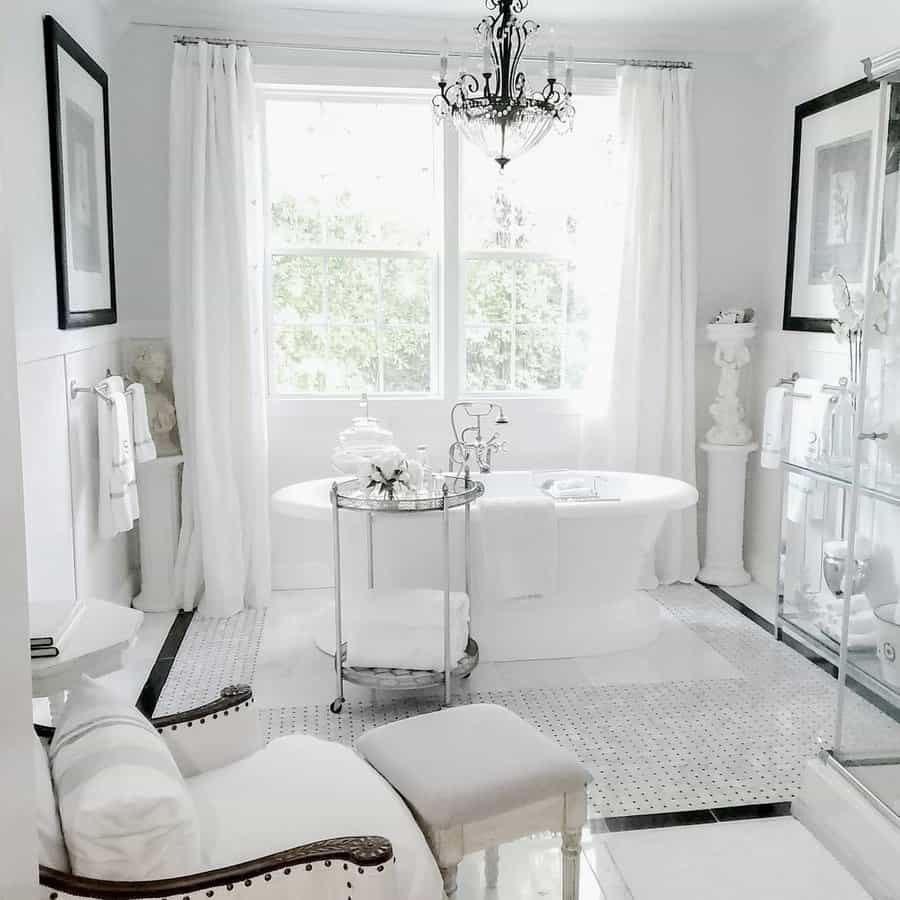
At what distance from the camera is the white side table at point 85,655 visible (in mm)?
2205

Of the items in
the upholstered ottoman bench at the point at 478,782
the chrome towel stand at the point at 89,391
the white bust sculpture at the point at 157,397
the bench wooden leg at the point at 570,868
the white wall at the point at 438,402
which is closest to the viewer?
the upholstered ottoman bench at the point at 478,782

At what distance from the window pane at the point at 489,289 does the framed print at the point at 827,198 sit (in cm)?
142

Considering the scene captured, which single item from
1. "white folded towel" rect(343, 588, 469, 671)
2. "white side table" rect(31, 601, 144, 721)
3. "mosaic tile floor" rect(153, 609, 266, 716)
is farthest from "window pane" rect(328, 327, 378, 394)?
"white side table" rect(31, 601, 144, 721)

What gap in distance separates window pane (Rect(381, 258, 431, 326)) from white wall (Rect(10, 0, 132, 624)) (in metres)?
1.59

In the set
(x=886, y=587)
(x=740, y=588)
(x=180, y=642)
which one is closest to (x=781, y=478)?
(x=740, y=588)

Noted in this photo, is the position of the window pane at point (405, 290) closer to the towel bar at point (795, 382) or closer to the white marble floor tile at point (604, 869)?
the towel bar at point (795, 382)

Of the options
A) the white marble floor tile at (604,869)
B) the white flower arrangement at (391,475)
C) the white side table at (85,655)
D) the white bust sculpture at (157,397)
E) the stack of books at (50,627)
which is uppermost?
the white bust sculpture at (157,397)

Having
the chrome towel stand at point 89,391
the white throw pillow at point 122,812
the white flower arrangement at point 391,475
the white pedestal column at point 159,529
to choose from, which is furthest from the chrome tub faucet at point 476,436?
the white throw pillow at point 122,812

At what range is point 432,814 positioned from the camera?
188cm

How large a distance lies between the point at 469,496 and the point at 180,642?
159cm

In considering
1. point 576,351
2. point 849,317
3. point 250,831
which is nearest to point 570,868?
point 250,831

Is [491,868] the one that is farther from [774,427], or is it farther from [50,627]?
[774,427]

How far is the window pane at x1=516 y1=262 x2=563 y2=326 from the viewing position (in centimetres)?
506

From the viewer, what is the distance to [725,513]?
4.94 meters
